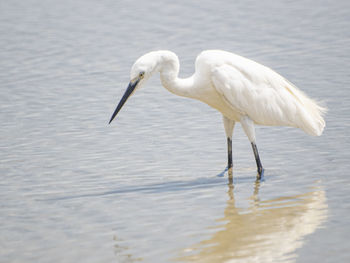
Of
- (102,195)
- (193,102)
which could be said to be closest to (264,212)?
(102,195)

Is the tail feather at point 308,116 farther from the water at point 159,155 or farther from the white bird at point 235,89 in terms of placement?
the water at point 159,155

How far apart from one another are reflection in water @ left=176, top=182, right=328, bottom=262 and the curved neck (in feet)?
4.40

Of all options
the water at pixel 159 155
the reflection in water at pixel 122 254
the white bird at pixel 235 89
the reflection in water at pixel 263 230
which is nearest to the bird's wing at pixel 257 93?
the white bird at pixel 235 89

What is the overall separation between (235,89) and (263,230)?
1890 mm

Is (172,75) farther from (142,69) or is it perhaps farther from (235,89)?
(235,89)

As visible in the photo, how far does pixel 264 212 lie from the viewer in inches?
248

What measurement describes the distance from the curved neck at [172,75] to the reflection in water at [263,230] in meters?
1.34

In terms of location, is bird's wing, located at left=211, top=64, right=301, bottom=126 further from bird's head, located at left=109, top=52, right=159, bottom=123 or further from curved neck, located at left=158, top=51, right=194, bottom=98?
bird's head, located at left=109, top=52, right=159, bottom=123

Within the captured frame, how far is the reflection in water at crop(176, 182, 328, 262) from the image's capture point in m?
5.36

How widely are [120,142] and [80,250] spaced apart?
3361 mm

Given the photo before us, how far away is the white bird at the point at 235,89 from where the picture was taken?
717 centimetres

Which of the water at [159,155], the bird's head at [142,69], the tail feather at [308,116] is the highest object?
the bird's head at [142,69]

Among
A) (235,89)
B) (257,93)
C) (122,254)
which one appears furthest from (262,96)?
(122,254)

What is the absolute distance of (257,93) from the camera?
7.42 meters
